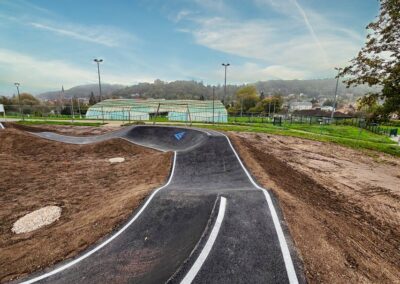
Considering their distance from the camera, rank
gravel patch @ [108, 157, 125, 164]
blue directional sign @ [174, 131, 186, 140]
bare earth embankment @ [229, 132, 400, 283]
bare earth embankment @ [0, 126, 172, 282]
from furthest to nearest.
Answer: blue directional sign @ [174, 131, 186, 140], gravel patch @ [108, 157, 125, 164], bare earth embankment @ [0, 126, 172, 282], bare earth embankment @ [229, 132, 400, 283]

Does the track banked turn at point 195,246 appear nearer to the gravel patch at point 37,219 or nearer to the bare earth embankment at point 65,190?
the bare earth embankment at point 65,190

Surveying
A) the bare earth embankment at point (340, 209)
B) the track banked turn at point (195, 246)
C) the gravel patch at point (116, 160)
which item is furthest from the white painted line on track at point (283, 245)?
the gravel patch at point (116, 160)

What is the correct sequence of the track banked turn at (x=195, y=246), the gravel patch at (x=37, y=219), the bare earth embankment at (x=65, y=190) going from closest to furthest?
the track banked turn at (x=195, y=246)
the bare earth embankment at (x=65, y=190)
the gravel patch at (x=37, y=219)

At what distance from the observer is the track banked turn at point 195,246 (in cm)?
531

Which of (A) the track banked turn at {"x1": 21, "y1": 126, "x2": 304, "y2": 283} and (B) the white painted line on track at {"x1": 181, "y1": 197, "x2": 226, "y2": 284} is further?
(A) the track banked turn at {"x1": 21, "y1": 126, "x2": 304, "y2": 283}

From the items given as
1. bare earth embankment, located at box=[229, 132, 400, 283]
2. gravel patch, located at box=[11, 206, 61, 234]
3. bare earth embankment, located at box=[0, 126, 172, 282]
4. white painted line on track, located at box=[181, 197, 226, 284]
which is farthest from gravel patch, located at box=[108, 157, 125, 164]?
white painted line on track, located at box=[181, 197, 226, 284]

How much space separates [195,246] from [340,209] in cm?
794

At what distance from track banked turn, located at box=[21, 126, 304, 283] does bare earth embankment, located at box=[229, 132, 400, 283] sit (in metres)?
0.78

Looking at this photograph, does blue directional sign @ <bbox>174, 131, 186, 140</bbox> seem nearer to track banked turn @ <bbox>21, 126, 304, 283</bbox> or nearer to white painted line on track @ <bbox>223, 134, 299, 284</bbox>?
track banked turn @ <bbox>21, 126, 304, 283</bbox>

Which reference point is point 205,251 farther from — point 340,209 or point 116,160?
point 116,160

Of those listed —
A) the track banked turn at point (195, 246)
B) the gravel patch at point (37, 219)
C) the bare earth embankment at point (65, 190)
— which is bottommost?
the gravel patch at point (37, 219)

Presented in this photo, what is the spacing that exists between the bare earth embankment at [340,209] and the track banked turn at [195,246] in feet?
2.55

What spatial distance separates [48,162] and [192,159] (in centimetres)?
1348

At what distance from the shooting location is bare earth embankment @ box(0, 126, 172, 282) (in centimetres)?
812
